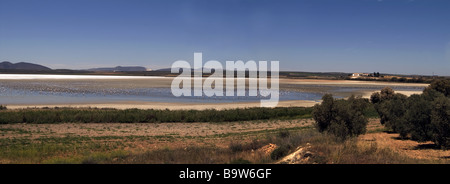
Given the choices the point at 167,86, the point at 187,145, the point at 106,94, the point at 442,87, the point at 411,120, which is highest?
the point at 442,87

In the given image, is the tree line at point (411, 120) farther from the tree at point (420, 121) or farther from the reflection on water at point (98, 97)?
the reflection on water at point (98, 97)

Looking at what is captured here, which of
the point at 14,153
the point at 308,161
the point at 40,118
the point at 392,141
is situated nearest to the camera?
the point at 308,161

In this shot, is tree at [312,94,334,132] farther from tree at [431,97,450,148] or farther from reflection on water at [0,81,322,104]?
reflection on water at [0,81,322,104]

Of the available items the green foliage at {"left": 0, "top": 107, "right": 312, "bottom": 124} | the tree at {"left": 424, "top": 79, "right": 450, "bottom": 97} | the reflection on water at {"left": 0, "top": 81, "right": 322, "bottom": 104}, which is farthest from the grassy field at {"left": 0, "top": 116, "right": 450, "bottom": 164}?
the reflection on water at {"left": 0, "top": 81, "right": 322, "bottom": 104}

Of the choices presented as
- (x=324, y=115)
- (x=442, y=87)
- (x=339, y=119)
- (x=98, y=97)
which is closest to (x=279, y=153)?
(x=339, y=119)

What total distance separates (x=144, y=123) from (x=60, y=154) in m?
12.9

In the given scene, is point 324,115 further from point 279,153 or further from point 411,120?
point 279,153

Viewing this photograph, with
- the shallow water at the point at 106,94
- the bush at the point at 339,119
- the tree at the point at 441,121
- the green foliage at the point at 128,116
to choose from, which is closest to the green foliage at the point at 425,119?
the tree at the point at 441,121

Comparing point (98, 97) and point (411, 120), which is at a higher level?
point (411, 120)

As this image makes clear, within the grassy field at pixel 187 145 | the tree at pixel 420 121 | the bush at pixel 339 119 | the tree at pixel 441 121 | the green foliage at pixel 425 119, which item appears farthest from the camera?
the tree at pixel 420 121
